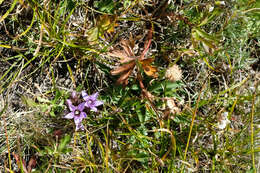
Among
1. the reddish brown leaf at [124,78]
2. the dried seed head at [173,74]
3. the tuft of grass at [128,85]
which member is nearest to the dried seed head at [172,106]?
the tuft of grass at [128,85]

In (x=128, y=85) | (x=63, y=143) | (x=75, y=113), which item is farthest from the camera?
(x=128, y=85)

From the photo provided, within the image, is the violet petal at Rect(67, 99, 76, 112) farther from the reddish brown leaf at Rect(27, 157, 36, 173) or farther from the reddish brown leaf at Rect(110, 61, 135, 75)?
the reddish brown leaf at Rect(27, 157, 36, 173)

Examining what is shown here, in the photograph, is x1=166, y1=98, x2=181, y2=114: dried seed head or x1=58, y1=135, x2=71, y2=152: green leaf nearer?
x1=58, y1=135, x2=71, y2=152: green leaf

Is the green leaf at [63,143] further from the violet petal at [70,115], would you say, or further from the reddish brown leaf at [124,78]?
the reddish brown leaf at [124,78]

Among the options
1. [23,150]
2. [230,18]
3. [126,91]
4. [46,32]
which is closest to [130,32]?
[126,91]

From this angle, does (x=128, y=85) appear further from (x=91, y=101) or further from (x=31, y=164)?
(x=31, y=164)

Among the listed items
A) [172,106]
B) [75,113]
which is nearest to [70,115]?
[75,113]

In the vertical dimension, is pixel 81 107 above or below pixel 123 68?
below

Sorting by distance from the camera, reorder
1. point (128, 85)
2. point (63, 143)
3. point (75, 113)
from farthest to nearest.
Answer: point (128, 85) < point (75, 113) < point (63, 143)

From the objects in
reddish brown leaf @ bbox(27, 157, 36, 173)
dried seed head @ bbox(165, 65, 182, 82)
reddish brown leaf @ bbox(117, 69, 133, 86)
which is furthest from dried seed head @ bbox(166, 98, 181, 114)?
reddish brown leaf @ bbox(27, 157, 36, 173)
